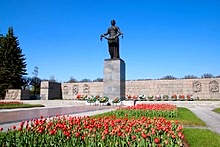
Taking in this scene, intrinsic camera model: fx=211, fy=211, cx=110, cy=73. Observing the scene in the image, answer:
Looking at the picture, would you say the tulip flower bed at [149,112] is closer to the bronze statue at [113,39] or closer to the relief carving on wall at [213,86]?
the bronze statue at [113,39]

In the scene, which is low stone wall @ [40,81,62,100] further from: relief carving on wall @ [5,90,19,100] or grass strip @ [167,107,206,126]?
grass strip @ [167,107,206,126]

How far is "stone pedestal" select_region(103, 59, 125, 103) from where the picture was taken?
1731 cm

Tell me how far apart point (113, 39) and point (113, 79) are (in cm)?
335

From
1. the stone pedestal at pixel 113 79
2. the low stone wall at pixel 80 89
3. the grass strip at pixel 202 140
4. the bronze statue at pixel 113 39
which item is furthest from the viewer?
the low stone wall at pixel 80 89

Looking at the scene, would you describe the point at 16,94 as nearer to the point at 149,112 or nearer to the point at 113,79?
the point at 113,79

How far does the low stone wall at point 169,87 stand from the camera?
2294 cm

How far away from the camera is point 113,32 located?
58.4 ft

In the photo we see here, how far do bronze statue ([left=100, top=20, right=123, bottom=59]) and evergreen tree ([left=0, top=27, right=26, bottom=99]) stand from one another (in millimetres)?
18211

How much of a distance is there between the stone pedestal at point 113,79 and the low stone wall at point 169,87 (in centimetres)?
857

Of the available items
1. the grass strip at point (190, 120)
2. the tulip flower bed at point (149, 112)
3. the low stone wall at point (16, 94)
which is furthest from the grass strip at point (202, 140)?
the low stone wall at point (16, 94)

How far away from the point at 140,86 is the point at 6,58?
20.4 meters

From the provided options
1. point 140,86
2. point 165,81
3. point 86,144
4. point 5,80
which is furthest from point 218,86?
point 5,80

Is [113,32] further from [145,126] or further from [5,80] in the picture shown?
[5,80]

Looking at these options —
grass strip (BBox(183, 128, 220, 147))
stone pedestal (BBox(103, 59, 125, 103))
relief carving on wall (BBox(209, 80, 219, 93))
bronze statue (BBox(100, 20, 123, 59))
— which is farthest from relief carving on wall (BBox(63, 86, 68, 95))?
grass strip (BBox(183, 128, 220, 147))
